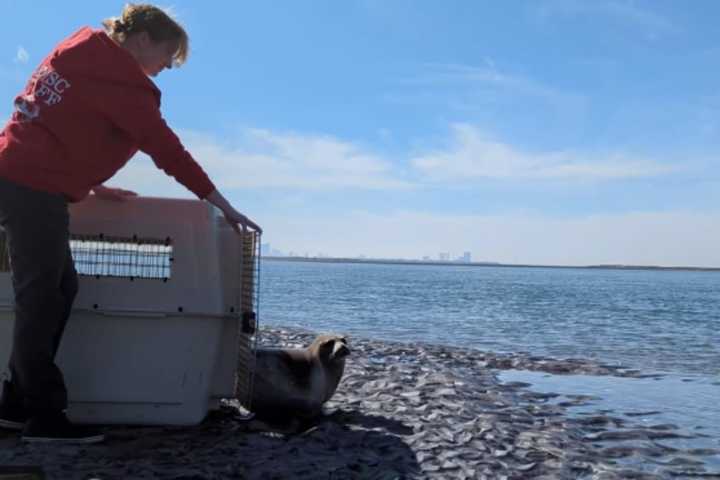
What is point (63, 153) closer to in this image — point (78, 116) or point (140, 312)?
point (78, 116)

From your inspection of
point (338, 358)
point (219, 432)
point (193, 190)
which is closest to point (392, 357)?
point (338, 358)

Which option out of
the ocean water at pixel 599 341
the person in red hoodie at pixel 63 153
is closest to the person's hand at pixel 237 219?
the person in red hoodie at pixel 63 153

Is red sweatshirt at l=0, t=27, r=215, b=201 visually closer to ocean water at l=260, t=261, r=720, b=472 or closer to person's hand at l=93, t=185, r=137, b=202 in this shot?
person's hand at l=93, t=185, r=137, b=202

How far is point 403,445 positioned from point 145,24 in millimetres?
2818

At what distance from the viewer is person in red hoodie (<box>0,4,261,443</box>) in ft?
12.8

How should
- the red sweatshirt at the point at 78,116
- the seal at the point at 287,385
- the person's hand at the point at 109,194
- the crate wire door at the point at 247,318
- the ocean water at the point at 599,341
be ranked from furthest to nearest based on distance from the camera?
the ocean water at the point at 599,341 → the seal at the point at 287,385 → the crate wire door at the point at 247,318 → the person's hand at the point at 109,194 → the red sweatshirt at the point at 78,116

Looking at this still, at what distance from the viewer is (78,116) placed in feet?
12.9

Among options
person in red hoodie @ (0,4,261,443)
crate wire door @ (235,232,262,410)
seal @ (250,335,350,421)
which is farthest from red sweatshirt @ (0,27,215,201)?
seal @ (250,335,350,421)

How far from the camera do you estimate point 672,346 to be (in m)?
13.6

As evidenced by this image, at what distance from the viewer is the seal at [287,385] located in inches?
210

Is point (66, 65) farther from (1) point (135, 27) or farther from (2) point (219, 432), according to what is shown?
(2) point (219, 432)

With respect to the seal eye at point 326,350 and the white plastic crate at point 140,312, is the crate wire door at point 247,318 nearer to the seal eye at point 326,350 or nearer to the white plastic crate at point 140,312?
the white plastic crate at point 140,312

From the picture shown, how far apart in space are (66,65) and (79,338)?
1596mm

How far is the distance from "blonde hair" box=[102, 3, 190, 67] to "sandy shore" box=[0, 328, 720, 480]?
7.21 feet
